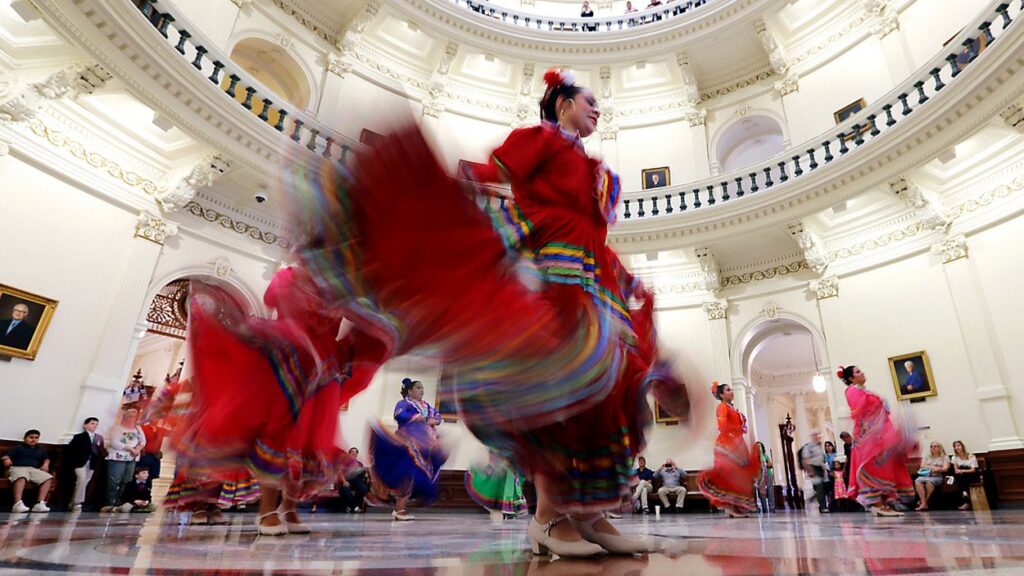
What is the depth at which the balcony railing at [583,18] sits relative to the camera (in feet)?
40.6

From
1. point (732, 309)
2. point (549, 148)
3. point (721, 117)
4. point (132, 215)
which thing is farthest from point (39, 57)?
point (721, 117)

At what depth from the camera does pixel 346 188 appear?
1102 millimetres

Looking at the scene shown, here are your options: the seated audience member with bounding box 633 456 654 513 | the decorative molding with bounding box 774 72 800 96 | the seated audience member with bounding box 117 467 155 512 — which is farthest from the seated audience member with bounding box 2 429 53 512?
the decorative molding with bounding box 774 72 800 96

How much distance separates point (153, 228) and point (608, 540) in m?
7.75

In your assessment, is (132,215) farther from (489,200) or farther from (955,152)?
(955,152)

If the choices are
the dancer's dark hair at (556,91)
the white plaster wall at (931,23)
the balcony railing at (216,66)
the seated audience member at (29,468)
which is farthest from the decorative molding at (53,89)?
the white plaster wall at (931,23)

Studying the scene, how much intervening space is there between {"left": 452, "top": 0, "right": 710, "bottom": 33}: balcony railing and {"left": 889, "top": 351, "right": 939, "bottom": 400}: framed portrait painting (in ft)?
28.6

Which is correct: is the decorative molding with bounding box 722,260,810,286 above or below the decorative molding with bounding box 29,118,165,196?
above

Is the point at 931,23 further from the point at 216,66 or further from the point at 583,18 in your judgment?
the point at 216,66

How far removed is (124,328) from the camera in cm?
674

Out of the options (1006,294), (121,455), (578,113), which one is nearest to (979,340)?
(1006,294)

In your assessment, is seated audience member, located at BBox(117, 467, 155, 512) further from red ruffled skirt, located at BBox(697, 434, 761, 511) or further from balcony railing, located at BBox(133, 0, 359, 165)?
red ruffled skirt, located at BBox(697, 434, 761, 511)

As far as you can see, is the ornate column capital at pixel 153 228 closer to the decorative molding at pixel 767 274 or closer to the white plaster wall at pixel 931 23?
the decorative molding at pixel 767 274

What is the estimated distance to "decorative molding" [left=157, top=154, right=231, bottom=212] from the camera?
23.5 ft
